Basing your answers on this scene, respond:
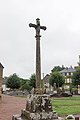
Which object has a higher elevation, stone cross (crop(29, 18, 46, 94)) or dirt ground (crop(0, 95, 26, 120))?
stone cross (crop(29, 18, 46, 94))

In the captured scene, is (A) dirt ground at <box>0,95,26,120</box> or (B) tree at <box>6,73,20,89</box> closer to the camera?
(A) dirt ground at <box>0,95,26,120</box>

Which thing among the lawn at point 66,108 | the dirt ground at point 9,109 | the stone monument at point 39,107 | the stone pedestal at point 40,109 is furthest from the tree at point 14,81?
the stone pedestal at point 40,109

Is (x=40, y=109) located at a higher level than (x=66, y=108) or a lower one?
higher

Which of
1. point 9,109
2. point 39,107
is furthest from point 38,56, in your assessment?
point 9,109

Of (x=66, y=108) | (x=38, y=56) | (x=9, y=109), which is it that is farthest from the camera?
(x=66, y=108)

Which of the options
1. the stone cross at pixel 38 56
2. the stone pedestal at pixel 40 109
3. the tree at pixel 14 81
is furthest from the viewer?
the tree at pixel 14 81

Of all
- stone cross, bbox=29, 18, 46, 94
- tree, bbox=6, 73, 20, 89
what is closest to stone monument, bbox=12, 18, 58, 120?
stone cross, bbox=29, 18, 46, 94

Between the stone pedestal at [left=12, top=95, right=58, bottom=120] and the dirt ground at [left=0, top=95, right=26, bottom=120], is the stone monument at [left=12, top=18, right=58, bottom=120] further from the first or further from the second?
the dirt ground at [left=0, top=95, right=26, bottom=120]

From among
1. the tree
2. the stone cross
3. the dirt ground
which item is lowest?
the dirt ground

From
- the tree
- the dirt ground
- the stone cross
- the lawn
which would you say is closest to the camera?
the stone cross

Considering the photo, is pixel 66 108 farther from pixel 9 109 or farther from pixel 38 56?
pixel 38 56

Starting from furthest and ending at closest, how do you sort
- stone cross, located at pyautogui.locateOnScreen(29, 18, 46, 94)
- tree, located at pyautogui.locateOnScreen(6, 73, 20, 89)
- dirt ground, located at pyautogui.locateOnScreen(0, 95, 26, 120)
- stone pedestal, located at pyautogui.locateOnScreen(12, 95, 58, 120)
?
tree, located at pyautogui.locateOnScreen(6, 73, 20, 89) < dirt ground, located at pyautogui.locateOnScreen(0, 95, 26, 120) < stone cross, located at pyautogui.locateOnScreen(29, 18, 46, 94) < stone pedestal, located at pyautogui.locateOnScreen(12, 95, 58, 120)

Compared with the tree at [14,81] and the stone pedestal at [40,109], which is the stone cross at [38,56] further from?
the tree at [14,81]

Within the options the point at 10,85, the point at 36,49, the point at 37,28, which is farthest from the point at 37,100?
the point at 10,85
